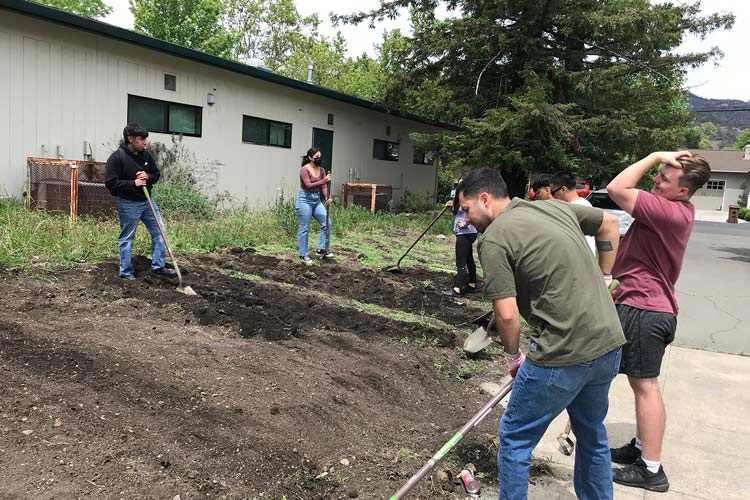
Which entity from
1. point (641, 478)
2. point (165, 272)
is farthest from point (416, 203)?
point (641, 478)

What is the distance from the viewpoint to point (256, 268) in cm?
755

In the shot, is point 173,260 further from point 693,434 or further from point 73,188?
point 693,434

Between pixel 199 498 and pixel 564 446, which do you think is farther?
pixel 564 446

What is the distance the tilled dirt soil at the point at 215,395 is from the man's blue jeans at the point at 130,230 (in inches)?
10.1

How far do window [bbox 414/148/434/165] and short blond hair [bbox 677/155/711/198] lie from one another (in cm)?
1914

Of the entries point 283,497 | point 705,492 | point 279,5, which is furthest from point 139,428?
point 279,5

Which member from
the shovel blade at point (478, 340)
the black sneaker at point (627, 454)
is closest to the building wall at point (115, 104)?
the shovel blade at point (478, 340)

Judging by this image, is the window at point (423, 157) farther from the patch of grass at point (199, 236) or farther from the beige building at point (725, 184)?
the beige building at point (725, 184)

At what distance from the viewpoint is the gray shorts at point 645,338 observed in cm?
316

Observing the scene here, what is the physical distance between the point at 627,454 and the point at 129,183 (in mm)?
5329

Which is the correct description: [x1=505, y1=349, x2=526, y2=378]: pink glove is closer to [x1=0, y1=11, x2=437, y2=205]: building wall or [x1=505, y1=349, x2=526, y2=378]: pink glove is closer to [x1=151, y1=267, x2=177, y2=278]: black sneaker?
[x1=151, y1=267, x2=177, y2=278]: black sneaker

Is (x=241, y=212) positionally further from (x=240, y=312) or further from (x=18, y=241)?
(x=240, y=312)

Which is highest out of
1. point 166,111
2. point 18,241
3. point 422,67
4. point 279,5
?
point 279,5

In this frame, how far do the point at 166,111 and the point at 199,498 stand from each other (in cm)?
1082
